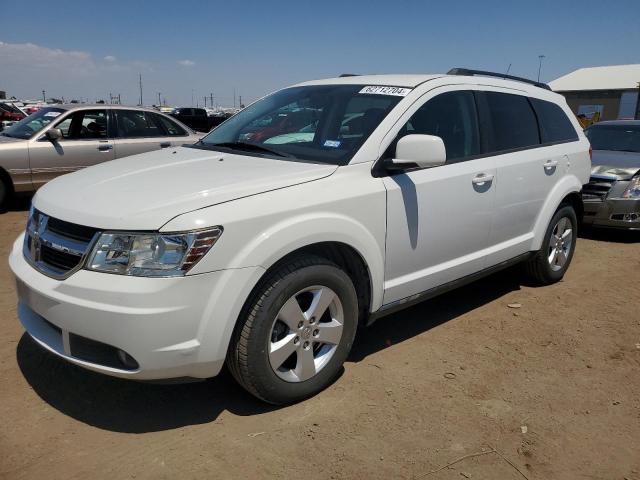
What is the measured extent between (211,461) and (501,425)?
4.92 feet

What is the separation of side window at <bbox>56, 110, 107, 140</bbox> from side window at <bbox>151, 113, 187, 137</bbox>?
829 mm

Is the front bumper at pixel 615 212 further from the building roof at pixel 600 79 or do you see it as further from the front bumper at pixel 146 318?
the building roof at pixel 600 79

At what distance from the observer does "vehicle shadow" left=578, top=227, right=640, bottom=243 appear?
7.34 metres

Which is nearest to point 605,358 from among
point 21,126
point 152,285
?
point 152,285

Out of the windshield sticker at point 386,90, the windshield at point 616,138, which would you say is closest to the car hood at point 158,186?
the windshield sticker at point 386,90

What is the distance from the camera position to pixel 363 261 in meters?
3.15

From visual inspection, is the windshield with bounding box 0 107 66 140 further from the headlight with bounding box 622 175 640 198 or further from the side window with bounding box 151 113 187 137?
the headlight with bounding box 622 175 640 198

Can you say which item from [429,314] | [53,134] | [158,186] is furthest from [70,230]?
[53,134]

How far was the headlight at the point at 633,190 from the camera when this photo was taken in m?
6.98

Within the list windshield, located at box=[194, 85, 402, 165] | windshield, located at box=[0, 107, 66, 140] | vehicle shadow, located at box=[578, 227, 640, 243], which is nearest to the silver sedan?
windshield, located at box=[0, 107, 66, 140]

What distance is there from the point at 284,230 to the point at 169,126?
688cm

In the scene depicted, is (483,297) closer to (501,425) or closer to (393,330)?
(393,330)

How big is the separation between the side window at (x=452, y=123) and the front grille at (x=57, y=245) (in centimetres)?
197

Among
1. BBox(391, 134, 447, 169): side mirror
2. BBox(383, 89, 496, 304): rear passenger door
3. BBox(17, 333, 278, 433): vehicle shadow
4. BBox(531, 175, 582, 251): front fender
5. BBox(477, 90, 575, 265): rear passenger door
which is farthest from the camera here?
BBox(531, 175, 582, 251): front fender
